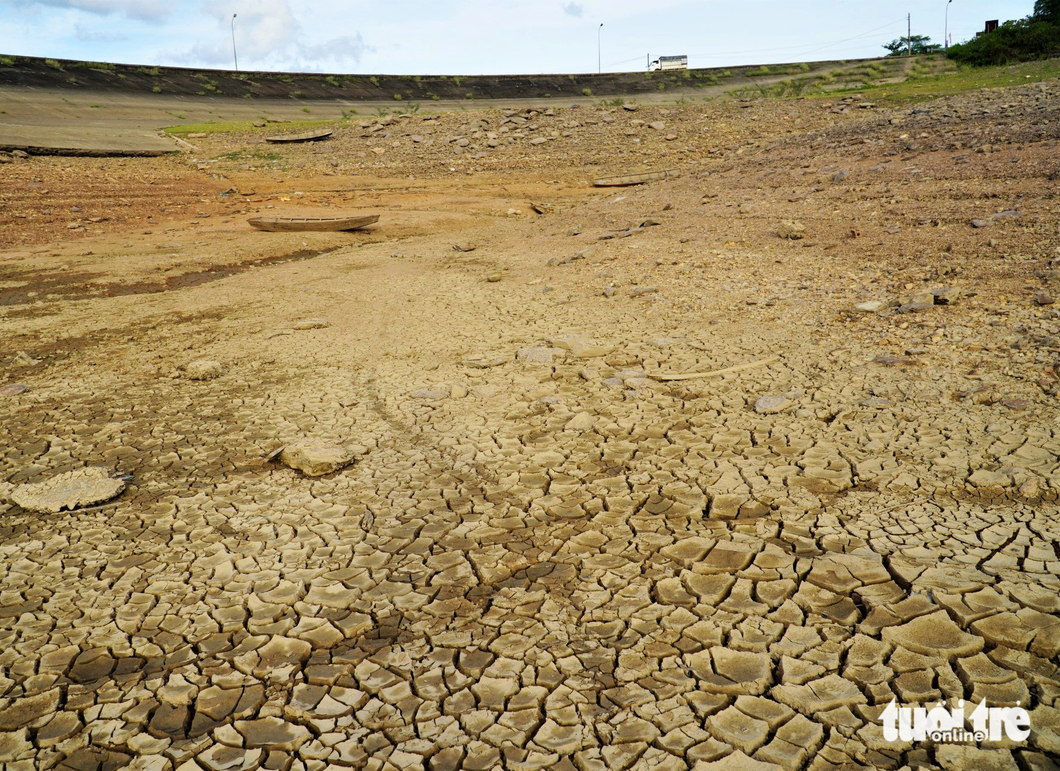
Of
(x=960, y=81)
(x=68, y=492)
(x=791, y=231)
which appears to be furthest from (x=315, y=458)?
(x=960, y=81)

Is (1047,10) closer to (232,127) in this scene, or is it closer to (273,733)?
(232,127)

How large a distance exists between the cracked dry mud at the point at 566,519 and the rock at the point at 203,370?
42 mm

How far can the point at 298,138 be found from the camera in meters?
16.5

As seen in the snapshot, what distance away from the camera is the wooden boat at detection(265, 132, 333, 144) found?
16312mm

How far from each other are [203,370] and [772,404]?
11.7 ft

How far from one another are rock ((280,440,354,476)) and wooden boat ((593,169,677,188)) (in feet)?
33.7

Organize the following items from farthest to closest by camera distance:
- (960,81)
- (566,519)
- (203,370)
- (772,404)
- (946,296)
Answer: (960,81) → (203,370) → (946,296) → (772,404) → (566,519)

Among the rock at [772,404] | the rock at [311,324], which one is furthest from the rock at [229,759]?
the rock at [311,324]

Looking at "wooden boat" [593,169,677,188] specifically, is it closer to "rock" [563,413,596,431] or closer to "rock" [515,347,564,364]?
"rock" [515,347,564,364]

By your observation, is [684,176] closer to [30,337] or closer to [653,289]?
[653,289]

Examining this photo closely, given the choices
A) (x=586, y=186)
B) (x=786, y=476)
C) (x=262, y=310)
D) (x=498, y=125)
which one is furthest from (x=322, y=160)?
(x=786, y=476)

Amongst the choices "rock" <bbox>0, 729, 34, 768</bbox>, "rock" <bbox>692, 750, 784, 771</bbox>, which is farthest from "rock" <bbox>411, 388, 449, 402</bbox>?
"rock" <bbox>692, 750, 784, 771</bbox>

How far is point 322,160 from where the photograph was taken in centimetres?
1541

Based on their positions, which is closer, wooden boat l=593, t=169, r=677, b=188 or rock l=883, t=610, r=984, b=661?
rock l=883, t=610, r=984, b=661
